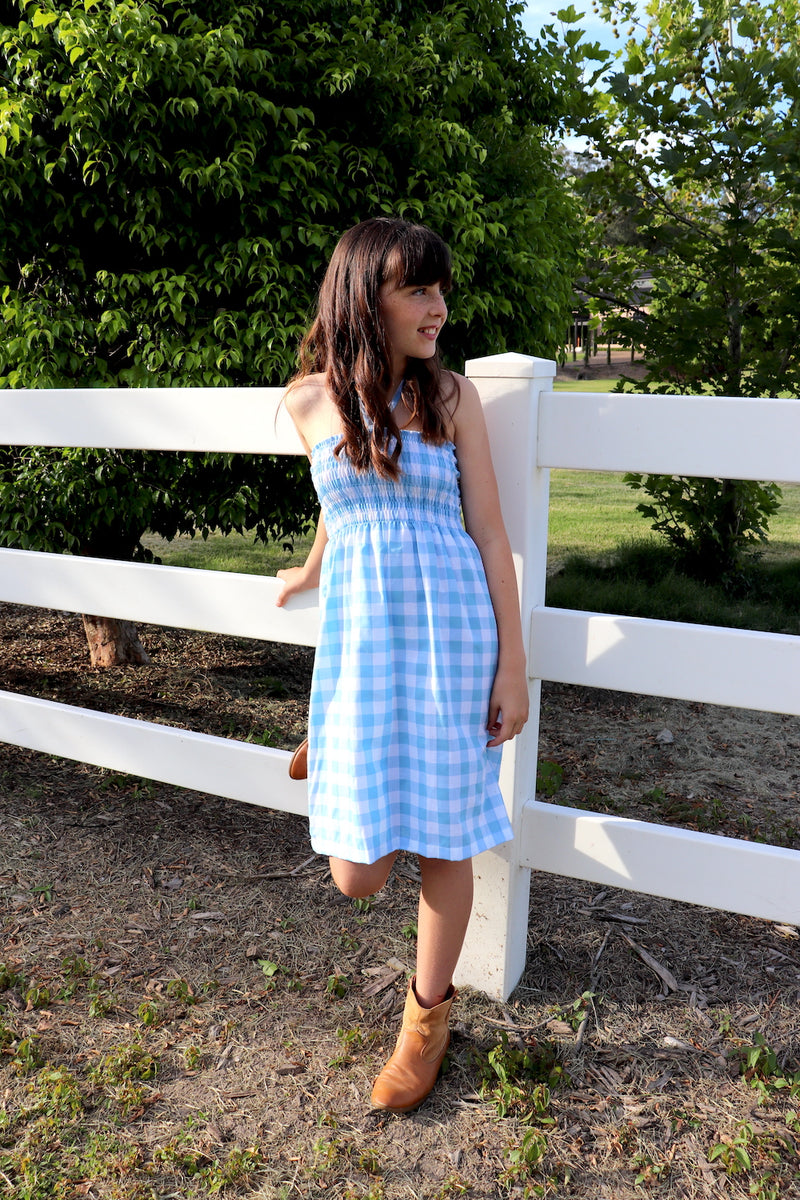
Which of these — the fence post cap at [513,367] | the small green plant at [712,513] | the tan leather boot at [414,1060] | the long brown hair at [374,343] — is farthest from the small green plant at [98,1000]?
the small green plant at [712,513]

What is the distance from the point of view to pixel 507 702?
203 centimetres

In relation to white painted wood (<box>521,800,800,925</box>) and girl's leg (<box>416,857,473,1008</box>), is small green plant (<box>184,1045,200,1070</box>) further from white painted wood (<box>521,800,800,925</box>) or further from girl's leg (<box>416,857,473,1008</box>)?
white painted wood (<box>521,800,800,925</box>)

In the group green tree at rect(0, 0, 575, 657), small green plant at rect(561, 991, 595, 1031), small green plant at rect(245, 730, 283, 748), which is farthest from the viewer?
small green plant at rect(245, 730, 283, 748)

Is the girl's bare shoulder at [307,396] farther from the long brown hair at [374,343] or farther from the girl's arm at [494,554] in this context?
the girl's arm at [494,554]

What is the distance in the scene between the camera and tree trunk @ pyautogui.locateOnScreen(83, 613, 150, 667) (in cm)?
505

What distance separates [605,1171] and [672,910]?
1.04m

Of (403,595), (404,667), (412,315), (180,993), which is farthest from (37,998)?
(412,315)

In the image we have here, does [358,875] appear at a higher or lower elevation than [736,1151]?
higher

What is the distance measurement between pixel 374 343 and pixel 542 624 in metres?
0.73

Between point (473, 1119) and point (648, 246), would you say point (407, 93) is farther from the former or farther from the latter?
point (473, 1119)

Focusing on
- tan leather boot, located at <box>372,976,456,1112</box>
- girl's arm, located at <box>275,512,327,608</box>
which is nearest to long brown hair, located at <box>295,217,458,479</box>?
girl's arm, located at <box>275,512,327,608</box>

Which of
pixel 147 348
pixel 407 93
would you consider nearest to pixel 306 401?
pixel 147 348

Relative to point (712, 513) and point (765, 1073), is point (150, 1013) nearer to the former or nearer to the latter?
point (765, 1073)

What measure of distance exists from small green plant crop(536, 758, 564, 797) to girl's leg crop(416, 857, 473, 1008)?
5.00ft
